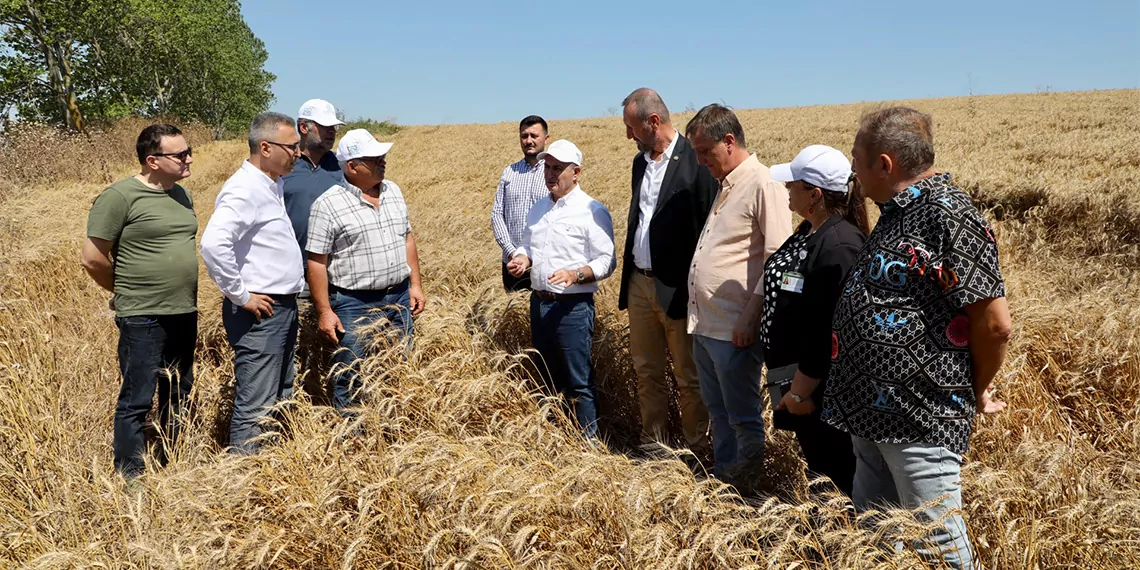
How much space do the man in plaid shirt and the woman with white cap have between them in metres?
2.27

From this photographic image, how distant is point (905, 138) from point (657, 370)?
2.11 m

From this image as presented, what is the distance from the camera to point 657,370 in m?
3.91

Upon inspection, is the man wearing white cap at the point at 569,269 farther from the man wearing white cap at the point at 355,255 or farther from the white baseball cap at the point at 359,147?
the white baseball cap at the point at 359,147

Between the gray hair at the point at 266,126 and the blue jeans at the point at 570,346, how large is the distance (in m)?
1.61

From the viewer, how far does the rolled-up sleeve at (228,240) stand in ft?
10.9

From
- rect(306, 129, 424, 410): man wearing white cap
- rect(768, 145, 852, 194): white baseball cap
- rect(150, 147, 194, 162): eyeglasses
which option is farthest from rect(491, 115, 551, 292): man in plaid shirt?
rect(768, 145, 852, 194): white baseball cap

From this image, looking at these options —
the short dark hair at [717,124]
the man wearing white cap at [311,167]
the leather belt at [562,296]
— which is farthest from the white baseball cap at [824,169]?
the man wearing white cap at [311,167]

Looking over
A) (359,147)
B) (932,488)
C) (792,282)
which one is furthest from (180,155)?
(932,488)

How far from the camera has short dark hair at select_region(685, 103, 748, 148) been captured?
3197 mm

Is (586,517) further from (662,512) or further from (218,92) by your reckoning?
(218,92)

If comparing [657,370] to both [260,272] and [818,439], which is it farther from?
[260,272]

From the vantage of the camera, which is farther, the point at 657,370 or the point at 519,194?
the point at 519,194

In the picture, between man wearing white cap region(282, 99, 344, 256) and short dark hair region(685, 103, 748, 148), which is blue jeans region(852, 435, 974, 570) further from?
man wearing white cap region(282, 99, 344, 256)

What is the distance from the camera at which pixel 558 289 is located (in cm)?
373
